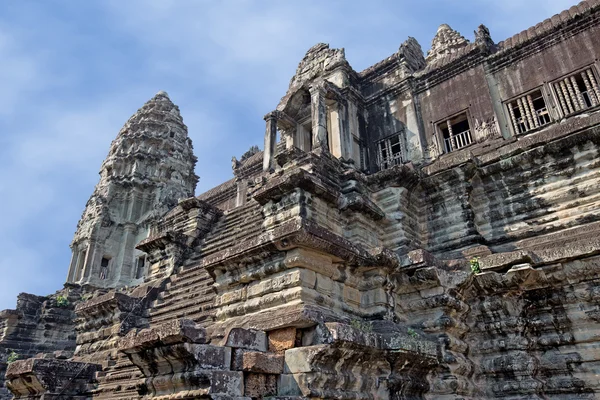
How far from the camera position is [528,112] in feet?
34.9

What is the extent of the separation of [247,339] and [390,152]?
890cm

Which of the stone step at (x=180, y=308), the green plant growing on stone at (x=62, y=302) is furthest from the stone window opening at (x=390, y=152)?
the green plant growing on stone at (x=62, y=302)

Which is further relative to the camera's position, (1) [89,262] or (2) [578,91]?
(1) [89,262]

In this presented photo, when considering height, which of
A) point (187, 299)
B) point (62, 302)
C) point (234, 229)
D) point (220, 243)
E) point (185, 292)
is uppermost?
point (62, 302)

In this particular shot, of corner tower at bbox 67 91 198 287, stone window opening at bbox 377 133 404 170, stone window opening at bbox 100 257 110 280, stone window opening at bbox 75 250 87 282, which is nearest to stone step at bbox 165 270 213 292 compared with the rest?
stone window opening at bbox 377 133 404 170

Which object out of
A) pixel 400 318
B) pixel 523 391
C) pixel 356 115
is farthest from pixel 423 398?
pixel 356 115

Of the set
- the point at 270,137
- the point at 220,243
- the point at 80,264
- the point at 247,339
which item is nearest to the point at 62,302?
the point at 80,264

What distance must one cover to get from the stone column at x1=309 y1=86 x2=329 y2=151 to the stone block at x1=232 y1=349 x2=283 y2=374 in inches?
299

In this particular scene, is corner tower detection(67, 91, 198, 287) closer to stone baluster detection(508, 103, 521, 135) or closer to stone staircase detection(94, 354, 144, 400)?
stone staircase detection(94, 354, 144, 400)

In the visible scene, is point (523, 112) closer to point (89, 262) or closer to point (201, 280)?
point (201, 280)

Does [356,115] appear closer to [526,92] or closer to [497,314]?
[526,92]

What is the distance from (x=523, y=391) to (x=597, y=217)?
342 centimetres

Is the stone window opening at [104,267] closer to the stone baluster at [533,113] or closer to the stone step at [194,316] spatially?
the stone step at [194,316]

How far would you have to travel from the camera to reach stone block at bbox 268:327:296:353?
5199mm
